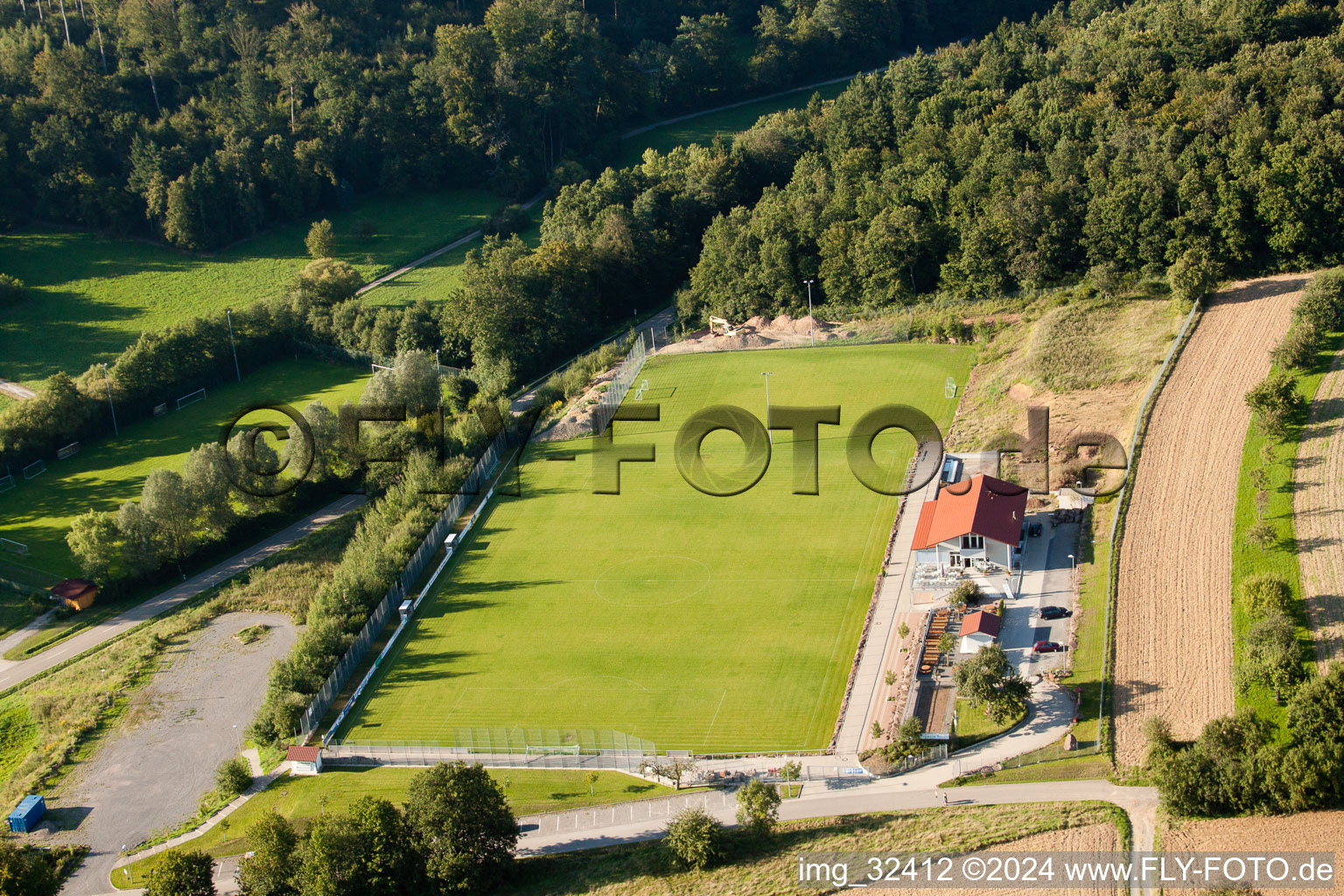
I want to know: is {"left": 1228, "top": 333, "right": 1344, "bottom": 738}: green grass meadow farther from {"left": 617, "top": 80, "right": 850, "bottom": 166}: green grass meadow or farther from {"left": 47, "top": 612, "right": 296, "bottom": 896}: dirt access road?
{"left": 617, "top": 80, "right": 850, "bottom": 166}: green grass meadow

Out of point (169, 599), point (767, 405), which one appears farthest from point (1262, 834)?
point (169, 599)

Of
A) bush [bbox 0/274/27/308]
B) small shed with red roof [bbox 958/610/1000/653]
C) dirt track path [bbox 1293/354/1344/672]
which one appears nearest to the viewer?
dirt track path [bbox 1293/354/1344/672]

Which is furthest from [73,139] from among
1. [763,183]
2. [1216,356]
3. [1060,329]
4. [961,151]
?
[1216,356]

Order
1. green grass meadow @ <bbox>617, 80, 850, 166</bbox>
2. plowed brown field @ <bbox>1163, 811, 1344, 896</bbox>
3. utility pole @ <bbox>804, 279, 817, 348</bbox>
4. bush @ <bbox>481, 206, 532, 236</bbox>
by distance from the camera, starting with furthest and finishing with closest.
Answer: green grass meadow @ <bbox>617, 80, 850, 166</bbox> < bush @ <bbox>481, 206, 532, 236</bbox> < utility pole @ <bbox>804, 279, 817, 348</bbox> < plowed brown field @ <bbox>1163, 811, 1344, 896</bbox>

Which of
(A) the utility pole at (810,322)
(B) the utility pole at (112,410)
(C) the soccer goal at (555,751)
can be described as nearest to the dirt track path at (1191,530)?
(C) the soccer goal at (555,751)

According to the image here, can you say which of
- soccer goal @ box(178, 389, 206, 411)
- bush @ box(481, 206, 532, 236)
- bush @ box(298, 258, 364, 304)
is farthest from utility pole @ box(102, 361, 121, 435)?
bush @ box(481, 206, 532, 236)

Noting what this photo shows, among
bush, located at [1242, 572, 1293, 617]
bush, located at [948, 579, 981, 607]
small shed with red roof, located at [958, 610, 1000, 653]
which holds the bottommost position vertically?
small shed with red roof, located at [958, 610, 1000, 653]

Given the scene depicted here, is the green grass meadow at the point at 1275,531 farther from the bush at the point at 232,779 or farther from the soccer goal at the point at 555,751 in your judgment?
the bush at the point at 232,779

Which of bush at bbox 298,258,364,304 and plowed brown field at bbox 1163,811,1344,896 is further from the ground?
bush at bbox 298,258,364,304
